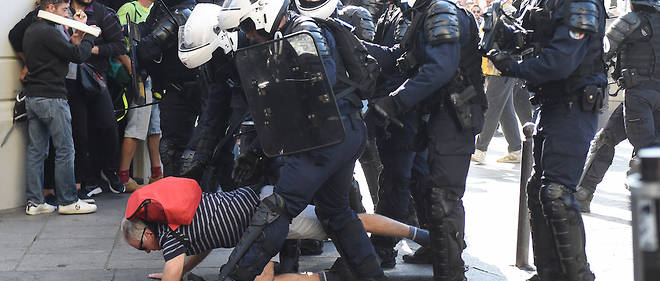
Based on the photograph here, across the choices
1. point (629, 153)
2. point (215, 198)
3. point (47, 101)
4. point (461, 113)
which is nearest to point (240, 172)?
point (215, 198)

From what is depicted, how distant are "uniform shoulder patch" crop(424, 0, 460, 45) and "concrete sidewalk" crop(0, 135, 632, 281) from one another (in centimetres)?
155

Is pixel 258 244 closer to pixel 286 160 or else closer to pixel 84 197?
pixel 286 160

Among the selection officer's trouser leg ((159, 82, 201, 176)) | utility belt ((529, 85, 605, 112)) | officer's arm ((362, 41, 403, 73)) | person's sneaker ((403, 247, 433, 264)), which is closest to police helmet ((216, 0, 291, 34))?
officer's arm ((362, 41, 403, 73))

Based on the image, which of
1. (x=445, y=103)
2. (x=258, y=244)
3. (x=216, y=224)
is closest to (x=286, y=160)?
(x=258, y=244)

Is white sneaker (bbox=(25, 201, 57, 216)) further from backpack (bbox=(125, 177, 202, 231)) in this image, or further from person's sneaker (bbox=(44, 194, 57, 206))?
backpack (bbox=(125, 177, 202, 231))

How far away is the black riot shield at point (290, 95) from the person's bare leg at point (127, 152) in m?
3.78

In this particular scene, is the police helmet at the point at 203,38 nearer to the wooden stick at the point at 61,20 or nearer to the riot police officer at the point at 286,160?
the riot police officer at the point at 286,160

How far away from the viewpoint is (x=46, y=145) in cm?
712

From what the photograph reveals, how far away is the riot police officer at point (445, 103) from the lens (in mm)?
4707

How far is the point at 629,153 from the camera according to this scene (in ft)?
37.8

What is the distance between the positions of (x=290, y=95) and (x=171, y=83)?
2358 mm

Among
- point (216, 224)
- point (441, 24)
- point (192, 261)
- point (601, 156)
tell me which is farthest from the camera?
point (601, 156)

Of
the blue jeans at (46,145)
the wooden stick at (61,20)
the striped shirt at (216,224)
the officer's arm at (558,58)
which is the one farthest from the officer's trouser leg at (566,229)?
the blue jeans at (46,145)

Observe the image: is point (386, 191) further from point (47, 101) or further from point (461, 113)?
point (47, 101)
